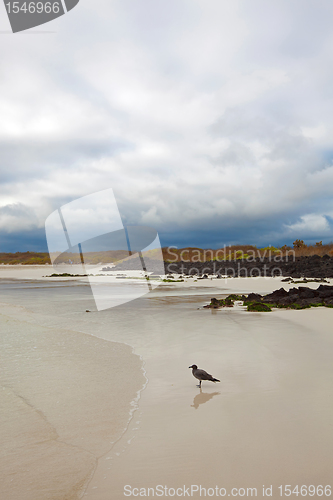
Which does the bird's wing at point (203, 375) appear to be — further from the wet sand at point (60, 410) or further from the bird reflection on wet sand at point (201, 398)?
the wet sand at point (60, 410)

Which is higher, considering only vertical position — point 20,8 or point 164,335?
point 20,8

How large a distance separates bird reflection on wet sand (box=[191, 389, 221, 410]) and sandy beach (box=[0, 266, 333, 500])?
1cm

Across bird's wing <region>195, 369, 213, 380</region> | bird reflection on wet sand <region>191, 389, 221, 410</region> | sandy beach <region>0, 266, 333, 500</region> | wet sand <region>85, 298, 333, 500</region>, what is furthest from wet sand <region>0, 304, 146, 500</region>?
bird's wing <region>195, 369, 213, 380</region>

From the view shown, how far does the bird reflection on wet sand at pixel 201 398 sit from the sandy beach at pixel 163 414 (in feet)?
0.04

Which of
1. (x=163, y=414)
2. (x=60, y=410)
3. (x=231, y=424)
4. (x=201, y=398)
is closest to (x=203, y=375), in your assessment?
(x=201, y=398)

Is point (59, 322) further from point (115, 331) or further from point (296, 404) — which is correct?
point (296, 404)

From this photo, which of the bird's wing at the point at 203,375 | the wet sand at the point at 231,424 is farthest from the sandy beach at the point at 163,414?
the bird's wing at the point at 203,375

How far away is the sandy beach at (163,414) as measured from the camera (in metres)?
2.74

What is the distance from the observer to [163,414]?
387cm

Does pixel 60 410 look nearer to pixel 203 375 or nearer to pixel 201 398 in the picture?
pixel 201 398

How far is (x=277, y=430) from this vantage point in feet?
11.1

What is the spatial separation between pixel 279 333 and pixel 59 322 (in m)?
6.18

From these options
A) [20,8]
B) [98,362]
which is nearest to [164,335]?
[98,362]

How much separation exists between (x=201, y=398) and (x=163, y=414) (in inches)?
24.5
